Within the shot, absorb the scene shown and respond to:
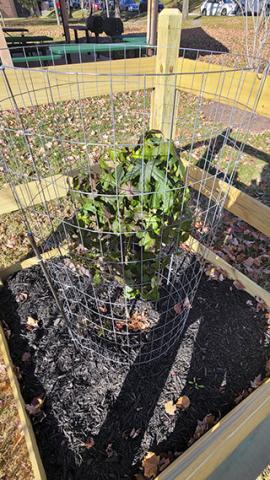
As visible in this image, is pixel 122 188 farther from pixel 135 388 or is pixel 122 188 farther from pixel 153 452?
pixel 153 452

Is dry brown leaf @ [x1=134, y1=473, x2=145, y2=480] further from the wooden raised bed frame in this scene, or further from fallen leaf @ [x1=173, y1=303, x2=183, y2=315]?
fallen leaf @ [x1=173, y1=303, x2=183, y2=315]

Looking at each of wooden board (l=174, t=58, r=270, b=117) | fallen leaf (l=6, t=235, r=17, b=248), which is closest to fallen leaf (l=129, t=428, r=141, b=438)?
fallen leaf (l=6, t=235, r=17, b=248)

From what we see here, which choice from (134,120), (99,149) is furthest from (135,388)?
(134,120)

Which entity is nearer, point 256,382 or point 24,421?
point 24,421

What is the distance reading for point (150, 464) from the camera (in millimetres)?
1613

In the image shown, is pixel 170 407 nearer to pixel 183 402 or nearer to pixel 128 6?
pixel 183 402

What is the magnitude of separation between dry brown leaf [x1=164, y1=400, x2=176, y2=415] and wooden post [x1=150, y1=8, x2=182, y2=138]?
1.68m

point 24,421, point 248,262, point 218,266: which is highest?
point 24,421

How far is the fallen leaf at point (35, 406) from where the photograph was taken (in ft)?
5.94

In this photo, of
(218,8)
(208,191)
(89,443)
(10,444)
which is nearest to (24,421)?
(10,444)

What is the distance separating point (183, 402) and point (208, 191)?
1678 millimetres

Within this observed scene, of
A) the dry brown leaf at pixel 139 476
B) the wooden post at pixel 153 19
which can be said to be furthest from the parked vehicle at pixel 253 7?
the dry brown leaf at pixel 139 476

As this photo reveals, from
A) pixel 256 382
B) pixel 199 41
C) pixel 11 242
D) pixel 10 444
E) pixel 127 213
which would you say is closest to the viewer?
pixel 127 213

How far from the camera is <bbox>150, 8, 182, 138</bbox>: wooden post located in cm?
213
